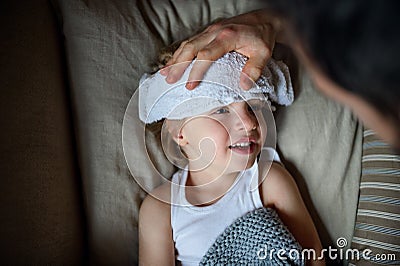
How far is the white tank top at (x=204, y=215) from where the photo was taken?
0.94 metres

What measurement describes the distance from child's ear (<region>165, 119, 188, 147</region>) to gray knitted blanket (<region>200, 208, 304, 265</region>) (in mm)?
199

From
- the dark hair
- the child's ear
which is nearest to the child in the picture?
the child's ear

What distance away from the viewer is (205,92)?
0.87 metres

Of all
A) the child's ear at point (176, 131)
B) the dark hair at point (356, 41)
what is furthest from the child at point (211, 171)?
the dark hair at point (356, 41)

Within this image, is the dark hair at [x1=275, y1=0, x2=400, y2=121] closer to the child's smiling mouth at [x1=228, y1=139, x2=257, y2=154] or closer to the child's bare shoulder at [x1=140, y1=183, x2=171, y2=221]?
the child's smiling mouth at [x1=228, y1=139, x2=257, y2=154]

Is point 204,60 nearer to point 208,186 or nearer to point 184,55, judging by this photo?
point 184,55

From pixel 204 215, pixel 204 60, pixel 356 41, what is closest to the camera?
pixel 356 41

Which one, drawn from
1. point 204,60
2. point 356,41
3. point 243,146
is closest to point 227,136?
point 243,146

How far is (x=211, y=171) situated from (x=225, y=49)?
0.26 m

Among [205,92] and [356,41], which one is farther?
[205,92]

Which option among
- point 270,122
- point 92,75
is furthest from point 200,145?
point 92,75

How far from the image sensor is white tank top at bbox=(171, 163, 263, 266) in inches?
36.9

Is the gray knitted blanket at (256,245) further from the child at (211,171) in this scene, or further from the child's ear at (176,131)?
the child's ear at (176,131)

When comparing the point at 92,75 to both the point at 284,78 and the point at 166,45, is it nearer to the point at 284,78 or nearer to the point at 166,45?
the point at 166,45
